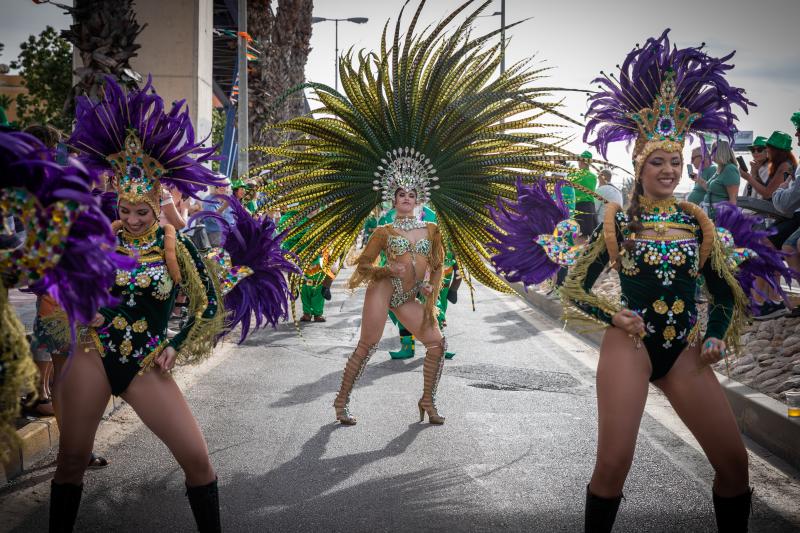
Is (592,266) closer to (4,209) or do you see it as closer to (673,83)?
(673,83)

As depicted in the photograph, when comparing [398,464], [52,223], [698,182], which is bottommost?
[398,464]

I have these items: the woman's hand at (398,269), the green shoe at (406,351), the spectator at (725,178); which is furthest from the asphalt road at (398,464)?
the spectator at (725,178)

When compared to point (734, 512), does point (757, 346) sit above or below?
below

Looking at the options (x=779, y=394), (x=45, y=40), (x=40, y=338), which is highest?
(x=45, y=40)

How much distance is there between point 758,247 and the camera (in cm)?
424

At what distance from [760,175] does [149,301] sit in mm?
7902

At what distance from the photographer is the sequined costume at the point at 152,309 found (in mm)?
3822

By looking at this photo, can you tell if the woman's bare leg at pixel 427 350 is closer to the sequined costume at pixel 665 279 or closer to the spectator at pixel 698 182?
the sequined costume at pixel 665 279

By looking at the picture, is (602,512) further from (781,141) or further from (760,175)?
(760,175)

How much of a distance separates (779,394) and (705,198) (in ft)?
13.1

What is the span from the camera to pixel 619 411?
372 cm

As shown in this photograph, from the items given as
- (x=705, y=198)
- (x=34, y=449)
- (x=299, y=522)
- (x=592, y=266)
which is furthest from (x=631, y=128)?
(x=705, y=198)

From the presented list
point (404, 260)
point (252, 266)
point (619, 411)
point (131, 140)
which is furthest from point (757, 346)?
point (131, 140)

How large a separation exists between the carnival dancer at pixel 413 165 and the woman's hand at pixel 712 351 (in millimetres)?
2230
